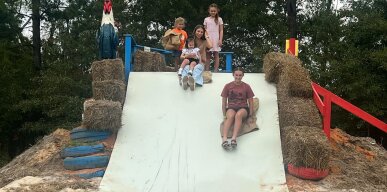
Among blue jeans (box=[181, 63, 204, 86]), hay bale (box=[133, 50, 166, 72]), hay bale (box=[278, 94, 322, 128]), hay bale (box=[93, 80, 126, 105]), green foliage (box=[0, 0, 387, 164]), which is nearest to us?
hay bale (box=[278, 94, 322, 128])

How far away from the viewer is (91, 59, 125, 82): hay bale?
8219mm

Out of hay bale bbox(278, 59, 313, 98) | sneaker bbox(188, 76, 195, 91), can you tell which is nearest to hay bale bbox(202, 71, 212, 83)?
sneaker bbox(188, 76, 195, 91)

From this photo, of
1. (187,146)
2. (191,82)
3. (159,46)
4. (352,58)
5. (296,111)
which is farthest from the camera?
(159,46)

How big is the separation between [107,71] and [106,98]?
2.01ft

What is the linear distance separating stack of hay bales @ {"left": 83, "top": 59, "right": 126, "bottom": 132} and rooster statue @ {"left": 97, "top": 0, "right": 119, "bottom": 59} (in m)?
0.65

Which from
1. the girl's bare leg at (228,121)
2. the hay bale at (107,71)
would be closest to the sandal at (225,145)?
the girl's bare leg at (228,121)

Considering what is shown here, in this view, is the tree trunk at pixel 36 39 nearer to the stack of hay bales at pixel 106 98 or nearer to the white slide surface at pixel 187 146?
the white slide surface at pixel 187 146

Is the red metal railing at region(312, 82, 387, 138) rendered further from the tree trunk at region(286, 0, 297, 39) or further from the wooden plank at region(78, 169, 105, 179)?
the tree trunk at region(286, 0, 297, 39)

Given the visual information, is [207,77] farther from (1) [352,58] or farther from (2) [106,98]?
(1) [352,58]

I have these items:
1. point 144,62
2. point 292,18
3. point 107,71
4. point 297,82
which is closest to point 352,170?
point 297,82

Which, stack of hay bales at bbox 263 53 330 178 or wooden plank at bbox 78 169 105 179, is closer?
stack of hay bales at bbox 263 53 330 178

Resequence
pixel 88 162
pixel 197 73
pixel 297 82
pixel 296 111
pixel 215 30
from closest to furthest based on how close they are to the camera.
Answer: pixel 88 162 → pixel 296 111 → pixel 297 82 → pixel 197 73 → pixel 215 30

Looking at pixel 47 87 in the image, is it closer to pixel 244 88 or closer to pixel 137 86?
pixel 137 86

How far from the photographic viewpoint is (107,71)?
27.0 ft
